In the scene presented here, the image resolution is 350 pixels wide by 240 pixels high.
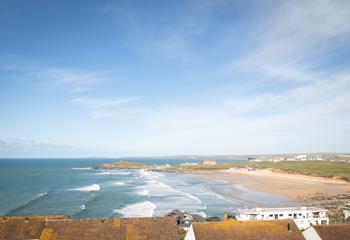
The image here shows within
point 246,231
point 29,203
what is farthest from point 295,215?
point 29,203

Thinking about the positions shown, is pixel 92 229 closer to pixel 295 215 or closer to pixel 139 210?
pixel 295 215

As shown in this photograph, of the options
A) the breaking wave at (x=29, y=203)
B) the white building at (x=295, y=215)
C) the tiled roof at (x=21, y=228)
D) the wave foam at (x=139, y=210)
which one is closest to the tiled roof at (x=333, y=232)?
the white building at (x=295, y=215)

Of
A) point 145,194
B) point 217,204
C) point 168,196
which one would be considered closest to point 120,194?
point 145,194

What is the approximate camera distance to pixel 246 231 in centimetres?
2347

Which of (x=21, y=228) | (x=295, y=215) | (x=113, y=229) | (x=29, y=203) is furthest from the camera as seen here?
(x=29, y=203)

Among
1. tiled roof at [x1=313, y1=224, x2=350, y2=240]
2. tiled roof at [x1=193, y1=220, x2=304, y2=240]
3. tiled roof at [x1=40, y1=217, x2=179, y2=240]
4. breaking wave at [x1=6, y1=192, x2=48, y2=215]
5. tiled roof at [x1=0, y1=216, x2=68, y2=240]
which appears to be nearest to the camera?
tiled roof at [x1=40, y1=217, x2=179, y2=240]

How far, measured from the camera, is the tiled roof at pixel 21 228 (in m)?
24.0

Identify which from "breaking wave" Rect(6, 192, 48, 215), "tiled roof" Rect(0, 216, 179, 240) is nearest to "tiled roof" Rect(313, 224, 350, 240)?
"tiled roof" Rect(0, 216, 179, 240)

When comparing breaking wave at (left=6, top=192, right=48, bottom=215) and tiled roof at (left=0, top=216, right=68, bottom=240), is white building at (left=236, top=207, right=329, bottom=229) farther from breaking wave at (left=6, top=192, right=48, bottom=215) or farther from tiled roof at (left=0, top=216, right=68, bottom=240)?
breaking wave at (left=6, top=192, right=48, bottom=215)

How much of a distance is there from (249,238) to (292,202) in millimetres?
44821

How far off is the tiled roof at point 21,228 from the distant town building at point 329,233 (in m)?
18.4

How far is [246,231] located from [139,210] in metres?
34.2

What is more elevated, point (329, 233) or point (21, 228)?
point (21, 228)

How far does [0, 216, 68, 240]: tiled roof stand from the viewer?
78.8ft
